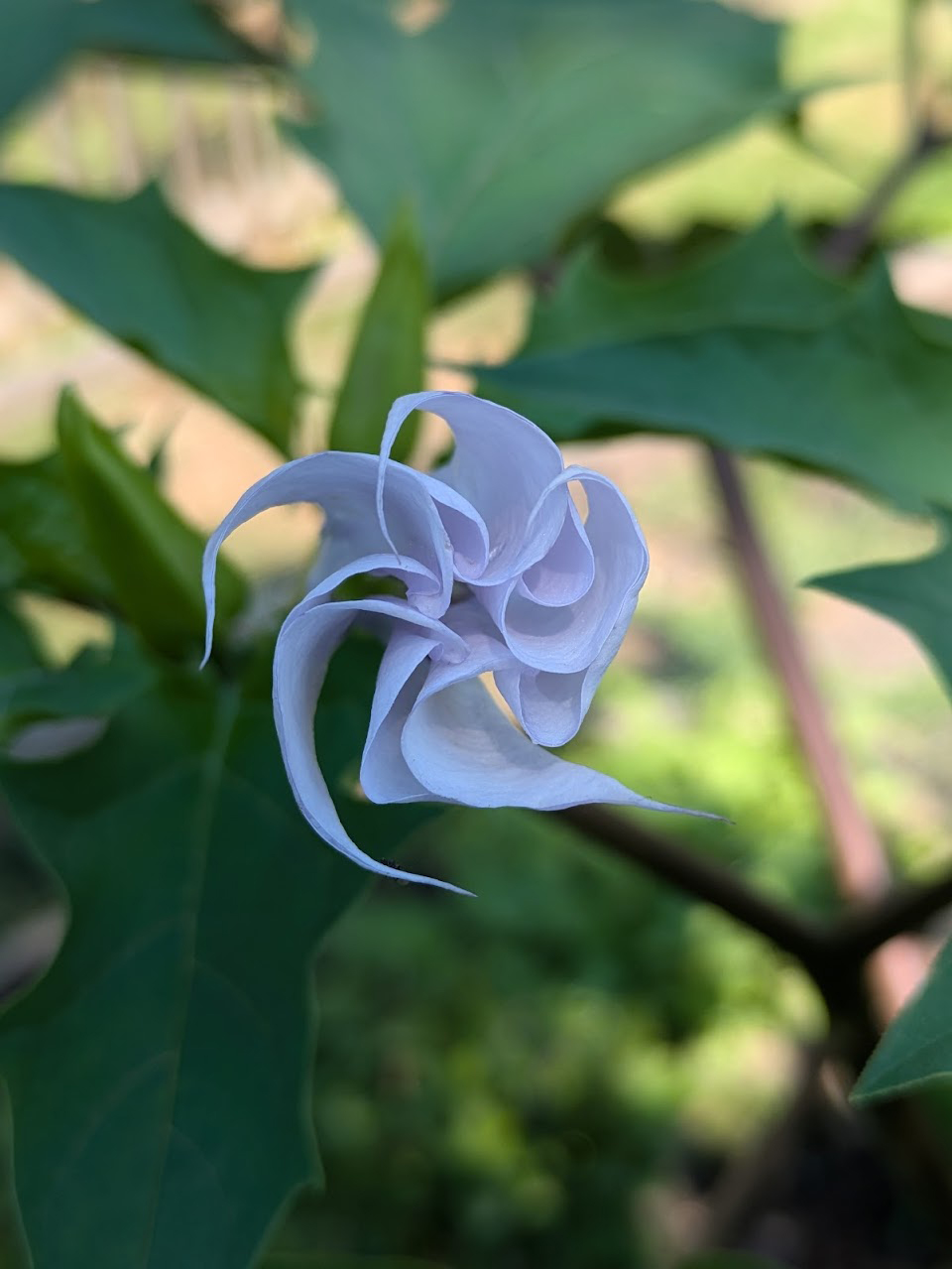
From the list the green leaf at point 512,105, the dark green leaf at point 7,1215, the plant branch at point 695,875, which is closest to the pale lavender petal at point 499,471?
the plant branch at point 695,875

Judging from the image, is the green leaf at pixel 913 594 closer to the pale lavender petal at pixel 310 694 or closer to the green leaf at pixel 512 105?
the pale lavender petal at pixel 310 694

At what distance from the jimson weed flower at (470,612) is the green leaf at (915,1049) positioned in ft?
0.25

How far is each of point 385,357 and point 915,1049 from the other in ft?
1.04

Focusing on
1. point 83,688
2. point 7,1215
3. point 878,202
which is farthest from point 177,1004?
point 7,1215

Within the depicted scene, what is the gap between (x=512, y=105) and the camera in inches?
31.5

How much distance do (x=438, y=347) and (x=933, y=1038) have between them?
2.42 metres

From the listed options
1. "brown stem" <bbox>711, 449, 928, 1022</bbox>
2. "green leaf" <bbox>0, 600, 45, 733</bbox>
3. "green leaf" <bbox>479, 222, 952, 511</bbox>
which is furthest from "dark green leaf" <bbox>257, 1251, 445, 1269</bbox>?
"green leaf" <bbox>479, 222, 952, 511</bbox>

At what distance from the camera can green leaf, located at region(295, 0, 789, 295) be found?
74 cm

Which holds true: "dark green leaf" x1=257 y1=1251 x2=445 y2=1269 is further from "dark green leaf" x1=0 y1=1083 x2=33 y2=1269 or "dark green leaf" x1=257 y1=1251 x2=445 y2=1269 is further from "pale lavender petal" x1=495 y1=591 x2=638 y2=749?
"dark green leaf" x1=0 y1=1083 x2=33 y2=1269

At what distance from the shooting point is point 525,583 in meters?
0.32

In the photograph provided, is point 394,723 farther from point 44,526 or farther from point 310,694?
point 44,526

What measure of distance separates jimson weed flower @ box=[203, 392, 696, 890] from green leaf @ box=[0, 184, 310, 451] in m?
0.28

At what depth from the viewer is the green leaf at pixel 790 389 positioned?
499 millimetres

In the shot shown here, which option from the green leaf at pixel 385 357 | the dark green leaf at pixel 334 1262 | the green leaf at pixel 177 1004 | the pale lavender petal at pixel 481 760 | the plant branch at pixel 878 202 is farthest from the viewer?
the plant branch at pixel 878 202
